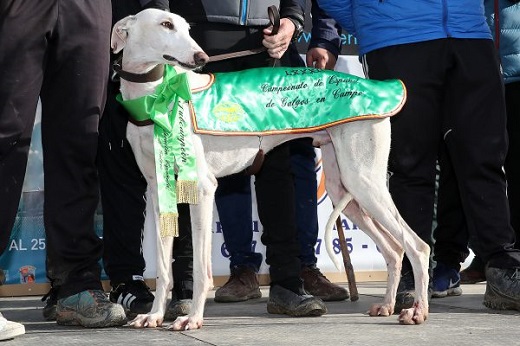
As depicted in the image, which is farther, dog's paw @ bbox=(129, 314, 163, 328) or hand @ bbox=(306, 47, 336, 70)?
hand @ bbox=(306, 47, 336, 70)

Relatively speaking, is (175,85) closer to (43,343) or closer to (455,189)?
(43,343)

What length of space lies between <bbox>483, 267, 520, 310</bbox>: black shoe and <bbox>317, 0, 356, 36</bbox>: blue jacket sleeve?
149cm

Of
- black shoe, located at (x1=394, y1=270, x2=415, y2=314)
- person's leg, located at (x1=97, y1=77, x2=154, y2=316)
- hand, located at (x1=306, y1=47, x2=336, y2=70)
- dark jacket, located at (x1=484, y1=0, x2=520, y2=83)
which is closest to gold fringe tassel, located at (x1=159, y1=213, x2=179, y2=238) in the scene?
person's leg, located at (x1=97, y1=77, x2=154, y2=316)

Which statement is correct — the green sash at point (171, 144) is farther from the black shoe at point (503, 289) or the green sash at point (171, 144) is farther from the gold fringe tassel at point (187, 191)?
the black shoe at point (503, 289)

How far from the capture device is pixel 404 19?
4.52 metres

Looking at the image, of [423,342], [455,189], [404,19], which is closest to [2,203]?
[423,342]

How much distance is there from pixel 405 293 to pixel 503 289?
1.59 feet

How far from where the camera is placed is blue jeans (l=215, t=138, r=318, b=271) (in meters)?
5.37

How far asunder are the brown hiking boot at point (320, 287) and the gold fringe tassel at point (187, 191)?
1441 millimetres

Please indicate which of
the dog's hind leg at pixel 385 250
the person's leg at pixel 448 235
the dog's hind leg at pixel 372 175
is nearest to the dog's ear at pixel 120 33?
the dog's hind leg at pixel 372 175

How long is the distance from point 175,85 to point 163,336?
42.1 inches

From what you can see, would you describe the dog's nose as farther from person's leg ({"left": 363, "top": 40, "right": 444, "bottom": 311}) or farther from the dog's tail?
person's leg ({"left": 363, "top": 40, "right": 444, "bottom": 311})

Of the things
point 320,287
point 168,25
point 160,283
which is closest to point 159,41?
point 168,25

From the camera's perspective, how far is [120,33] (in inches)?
162
